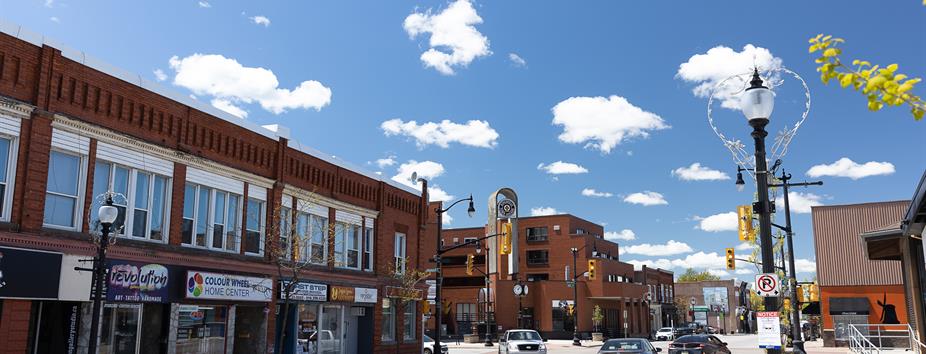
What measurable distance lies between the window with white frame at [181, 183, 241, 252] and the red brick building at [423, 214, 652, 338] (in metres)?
49.9

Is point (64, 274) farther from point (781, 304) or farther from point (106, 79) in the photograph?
point (781, 304)

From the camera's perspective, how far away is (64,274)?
683 inches

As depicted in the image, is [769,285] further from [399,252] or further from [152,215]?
[399,252]

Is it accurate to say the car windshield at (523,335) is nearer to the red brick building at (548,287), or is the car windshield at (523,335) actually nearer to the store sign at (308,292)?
the store sign at (308,292)

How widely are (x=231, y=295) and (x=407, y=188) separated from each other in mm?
14240

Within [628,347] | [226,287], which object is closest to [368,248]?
[226,287]

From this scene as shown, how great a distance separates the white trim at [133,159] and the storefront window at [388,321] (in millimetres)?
13745

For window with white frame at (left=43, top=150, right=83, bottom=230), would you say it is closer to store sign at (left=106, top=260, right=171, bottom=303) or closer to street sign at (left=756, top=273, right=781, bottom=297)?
store sign at (left=106, top=260, right=171, bottom=303)

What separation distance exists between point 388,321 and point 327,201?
736 centimetres

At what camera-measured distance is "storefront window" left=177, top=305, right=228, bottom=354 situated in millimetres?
21141

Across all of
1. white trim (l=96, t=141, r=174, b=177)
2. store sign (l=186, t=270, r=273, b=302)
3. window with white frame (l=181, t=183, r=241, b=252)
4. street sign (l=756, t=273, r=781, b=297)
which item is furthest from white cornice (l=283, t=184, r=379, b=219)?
street sign (l=756, t=273, r=781, b=297)

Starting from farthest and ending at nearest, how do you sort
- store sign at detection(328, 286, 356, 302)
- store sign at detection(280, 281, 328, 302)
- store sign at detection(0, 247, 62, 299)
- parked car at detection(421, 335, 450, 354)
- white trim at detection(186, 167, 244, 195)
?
1. parked car at detection(421, 335, 450, 354)
2. store sign at detection(328, 286, 356, 302)
3. store sign at detection(280, 281, 328, 302)
4. white trim at detection(186, 167, 244, 195)
5. store sign at detection(0, 247, 62, 299)

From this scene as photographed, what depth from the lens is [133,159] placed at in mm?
19828

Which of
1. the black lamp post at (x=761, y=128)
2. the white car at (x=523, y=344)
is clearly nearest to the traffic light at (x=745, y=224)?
the black lamp post at (x=761, y=128)
